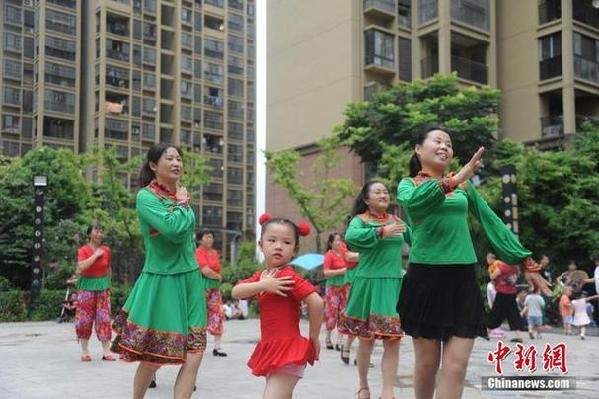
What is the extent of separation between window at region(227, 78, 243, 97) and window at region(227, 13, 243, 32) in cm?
486

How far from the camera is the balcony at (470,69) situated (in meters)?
30.6

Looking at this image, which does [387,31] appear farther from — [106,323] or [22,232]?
[106,323]

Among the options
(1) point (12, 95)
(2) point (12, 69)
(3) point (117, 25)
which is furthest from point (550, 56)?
(2) point (12, 69)

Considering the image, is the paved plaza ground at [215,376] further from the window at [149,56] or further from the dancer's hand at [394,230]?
the window at [149,56]

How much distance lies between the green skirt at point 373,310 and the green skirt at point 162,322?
6.40 feet

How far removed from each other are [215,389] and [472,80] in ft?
86.3

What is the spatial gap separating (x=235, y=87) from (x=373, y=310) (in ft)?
201

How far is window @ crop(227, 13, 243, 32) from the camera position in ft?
217

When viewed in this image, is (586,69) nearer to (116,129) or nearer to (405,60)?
(405,60)

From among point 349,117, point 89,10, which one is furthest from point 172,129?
point 349,117

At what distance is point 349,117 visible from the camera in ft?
81.2

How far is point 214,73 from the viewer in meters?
64.1

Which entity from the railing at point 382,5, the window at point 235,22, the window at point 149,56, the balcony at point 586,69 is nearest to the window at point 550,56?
the balcony at point 586,69

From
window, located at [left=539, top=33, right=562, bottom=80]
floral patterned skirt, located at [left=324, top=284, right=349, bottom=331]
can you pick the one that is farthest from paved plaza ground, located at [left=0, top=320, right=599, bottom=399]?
window, located at [left=539, top=33, right=562, bottom=80]
